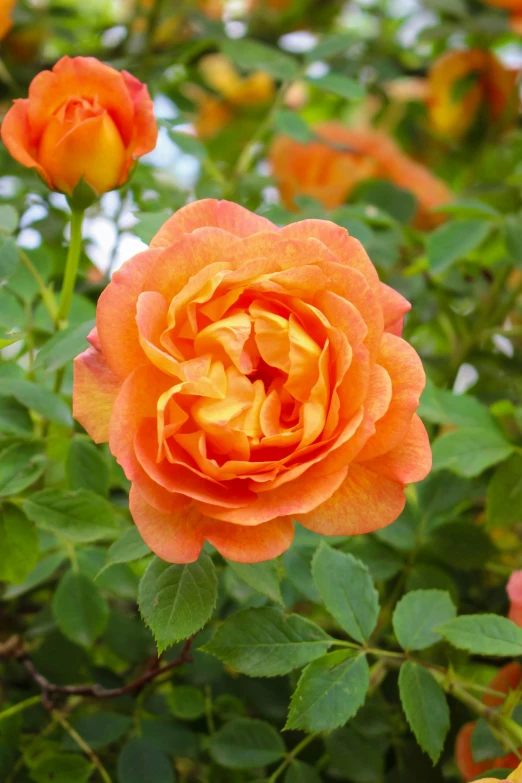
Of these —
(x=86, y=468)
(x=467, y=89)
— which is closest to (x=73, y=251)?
(x=86, y=468)

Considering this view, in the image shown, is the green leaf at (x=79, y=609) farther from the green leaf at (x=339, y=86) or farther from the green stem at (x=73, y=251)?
the green leaf at (x=339, y=86)

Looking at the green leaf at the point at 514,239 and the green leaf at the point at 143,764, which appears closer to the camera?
the green leaf at the point at 143,764

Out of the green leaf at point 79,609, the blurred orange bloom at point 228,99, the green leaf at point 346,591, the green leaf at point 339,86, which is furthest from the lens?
the blurred orange bloom at point 228,99

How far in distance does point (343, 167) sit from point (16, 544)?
750mm

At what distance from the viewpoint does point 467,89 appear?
3.86 ft

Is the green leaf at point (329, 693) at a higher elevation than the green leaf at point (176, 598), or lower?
lower

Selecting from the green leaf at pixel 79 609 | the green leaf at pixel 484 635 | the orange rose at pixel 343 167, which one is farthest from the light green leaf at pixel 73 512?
the orange rose at pixel 343 167

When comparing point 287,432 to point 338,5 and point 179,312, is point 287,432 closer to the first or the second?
point 179,312

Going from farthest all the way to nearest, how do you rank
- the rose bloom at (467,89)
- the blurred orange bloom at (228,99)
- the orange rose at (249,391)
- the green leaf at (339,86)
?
the blurred orange bloom at (228,99) < the rose bloom at (467,89) < the green leaf at (339,86) < the orange rose at (249,391)

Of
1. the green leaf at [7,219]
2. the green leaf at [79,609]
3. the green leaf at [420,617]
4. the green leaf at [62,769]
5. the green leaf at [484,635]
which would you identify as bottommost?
the green leaf at [62,769]

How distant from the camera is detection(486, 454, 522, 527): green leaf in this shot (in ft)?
2.04

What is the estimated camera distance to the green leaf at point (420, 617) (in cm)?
52

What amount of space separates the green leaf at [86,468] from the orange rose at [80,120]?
0.18 meters

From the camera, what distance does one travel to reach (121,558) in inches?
17.8
